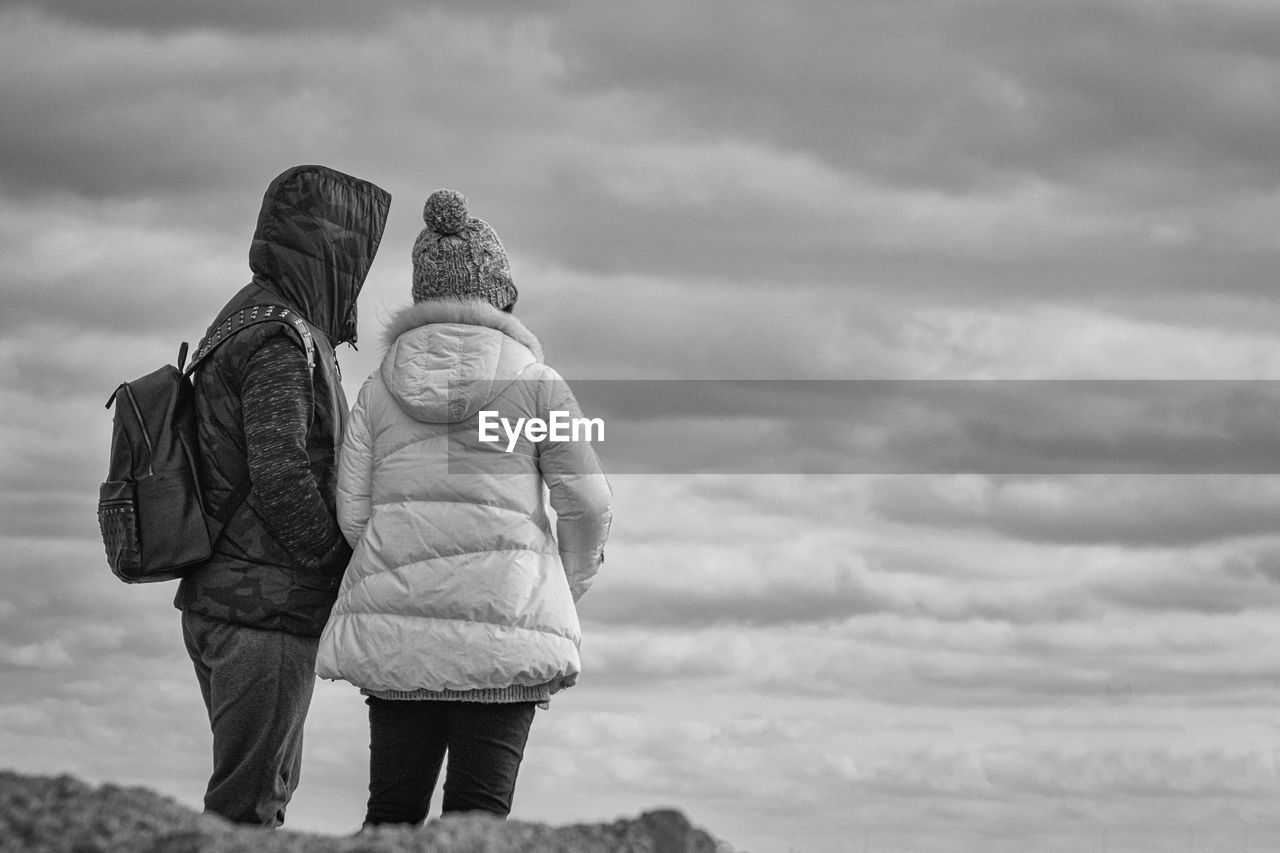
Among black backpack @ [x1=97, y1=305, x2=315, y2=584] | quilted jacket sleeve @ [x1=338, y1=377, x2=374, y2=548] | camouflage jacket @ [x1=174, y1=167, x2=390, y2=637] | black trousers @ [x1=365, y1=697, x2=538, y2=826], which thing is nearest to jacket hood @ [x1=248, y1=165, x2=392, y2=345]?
camouflage jacket @ [x1=174, y1=167, x2=390, y2=637]

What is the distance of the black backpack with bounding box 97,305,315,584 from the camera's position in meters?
6.41

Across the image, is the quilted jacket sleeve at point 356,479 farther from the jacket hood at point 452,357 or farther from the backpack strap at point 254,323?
the backpack strap at point 254,323

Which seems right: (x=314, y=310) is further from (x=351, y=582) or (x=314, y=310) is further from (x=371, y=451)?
(x=351, y=582)

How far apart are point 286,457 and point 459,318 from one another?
0.87 meters

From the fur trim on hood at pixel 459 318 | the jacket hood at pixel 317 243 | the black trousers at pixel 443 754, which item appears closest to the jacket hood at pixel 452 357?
the fur trim on hood at pixel 459 318

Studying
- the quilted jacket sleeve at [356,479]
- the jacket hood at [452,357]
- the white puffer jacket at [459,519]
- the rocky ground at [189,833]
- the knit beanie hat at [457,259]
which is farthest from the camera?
the knit beanie hat at [457,259]

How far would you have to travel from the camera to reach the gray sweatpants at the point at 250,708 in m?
6.30

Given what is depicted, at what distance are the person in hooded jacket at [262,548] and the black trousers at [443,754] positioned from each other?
56cm

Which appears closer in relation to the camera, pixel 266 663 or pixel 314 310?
pixel 266 663

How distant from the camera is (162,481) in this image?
649 centimetres

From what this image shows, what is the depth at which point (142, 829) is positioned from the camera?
15.5 ft

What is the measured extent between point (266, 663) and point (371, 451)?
37.4 inches

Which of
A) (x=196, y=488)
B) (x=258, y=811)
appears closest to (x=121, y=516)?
(x=196, y=488)

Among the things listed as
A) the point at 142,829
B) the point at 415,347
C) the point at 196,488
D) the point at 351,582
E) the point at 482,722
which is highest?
the point at 415,347
